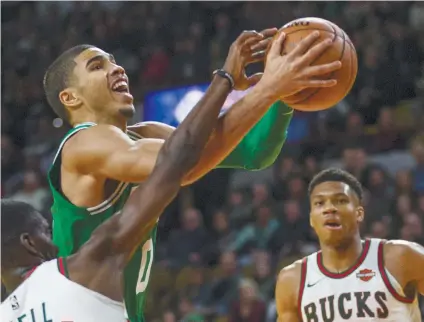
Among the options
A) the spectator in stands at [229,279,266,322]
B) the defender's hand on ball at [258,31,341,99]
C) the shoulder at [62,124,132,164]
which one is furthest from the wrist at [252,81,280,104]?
the spectator in stands at [229,279,266,322]

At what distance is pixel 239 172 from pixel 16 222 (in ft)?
23.2

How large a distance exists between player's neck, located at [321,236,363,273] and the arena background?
2.59 meters

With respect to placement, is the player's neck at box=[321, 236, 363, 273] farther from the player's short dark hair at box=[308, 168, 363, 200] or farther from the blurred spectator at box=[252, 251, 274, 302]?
the blurred spectator at box=[252, 251, 274, 302]

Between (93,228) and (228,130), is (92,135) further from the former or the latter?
(228,130)

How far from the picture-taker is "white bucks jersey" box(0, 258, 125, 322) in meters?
2.83

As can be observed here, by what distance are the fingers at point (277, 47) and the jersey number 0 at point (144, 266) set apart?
0.92 metres

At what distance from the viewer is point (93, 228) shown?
11.6 feet

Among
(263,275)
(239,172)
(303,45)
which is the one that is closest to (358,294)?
(303,45)

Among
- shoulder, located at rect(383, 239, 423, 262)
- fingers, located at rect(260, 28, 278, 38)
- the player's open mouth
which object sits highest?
fingers, located at rect(260, 28, 278, 38)

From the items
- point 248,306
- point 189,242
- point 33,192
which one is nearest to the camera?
point 248,306

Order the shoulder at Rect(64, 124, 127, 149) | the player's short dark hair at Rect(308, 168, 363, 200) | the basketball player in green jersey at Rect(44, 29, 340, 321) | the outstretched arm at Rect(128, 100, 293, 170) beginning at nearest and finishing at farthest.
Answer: the basketball player in green jersey at Rect(44, 29, 340, 321), the shoulder at Rect(64, 124, 127, 149), the outstretched arm at Rect(128, 100, 293, 170), the player's short dark hair at Rect(308, 168, 363, 200)

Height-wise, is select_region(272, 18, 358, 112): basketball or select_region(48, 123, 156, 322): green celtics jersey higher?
select_region(272, 18, 358, 112): basketball

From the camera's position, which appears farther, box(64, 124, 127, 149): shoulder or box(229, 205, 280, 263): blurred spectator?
box(229, 205, 280, 263): blurred spectator

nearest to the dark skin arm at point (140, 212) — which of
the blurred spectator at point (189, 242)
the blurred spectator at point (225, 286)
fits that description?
the blurred spectator at point (225, 286)
